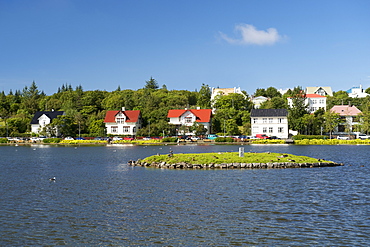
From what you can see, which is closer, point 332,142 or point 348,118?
point 332,142

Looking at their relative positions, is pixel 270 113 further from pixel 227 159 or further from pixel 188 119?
pixel 227 159

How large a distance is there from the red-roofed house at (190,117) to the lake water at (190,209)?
7996 cm

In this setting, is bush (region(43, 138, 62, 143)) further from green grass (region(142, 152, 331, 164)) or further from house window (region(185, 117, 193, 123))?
green grass (region(142, 152, 331, 164))

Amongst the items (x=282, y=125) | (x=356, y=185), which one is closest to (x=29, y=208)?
(x=356, y=185)

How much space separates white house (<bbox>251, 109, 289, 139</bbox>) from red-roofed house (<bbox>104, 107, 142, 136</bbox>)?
33.8 m

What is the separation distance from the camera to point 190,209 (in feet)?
75.7

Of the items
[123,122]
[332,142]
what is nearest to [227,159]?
[332,142]

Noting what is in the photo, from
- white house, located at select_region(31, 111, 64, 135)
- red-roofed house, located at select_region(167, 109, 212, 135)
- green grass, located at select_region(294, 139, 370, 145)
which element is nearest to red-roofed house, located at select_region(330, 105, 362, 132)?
green grass, located at select_region(294, 139, 370, 145)

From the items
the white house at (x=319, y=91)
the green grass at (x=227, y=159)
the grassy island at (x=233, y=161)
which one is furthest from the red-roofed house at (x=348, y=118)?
the grassy island at (x=233, y=161)

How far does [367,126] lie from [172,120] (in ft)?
173

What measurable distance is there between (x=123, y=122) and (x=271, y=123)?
4245 cm

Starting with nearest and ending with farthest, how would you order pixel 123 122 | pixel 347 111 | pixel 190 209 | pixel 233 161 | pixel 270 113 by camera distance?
pixel 190 209 < pixel 233 161 < pixel 270 113 < pixel 123 122 < pixel 347 111

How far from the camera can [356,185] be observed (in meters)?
30.8

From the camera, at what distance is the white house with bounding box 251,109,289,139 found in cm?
11081
